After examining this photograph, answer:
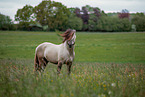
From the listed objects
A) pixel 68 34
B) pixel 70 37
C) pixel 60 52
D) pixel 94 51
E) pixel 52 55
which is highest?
pixel 68 34

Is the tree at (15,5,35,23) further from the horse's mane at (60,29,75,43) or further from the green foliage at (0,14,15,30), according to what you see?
the horse's mane at (60,29,75,43)

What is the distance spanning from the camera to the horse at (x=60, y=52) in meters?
6.97

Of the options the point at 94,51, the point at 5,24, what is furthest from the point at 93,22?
the point at 94,51

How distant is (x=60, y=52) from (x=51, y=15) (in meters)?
65.0

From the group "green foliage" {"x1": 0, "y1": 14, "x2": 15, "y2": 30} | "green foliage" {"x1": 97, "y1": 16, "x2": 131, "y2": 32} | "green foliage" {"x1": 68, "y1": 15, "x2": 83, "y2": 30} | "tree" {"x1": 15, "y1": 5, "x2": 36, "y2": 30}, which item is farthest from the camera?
"green foliage" {"x1": 97, "y1": 16, "x2": 131, "y2": 32}

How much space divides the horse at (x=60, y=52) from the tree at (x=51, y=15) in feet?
200

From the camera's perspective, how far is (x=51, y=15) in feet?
231

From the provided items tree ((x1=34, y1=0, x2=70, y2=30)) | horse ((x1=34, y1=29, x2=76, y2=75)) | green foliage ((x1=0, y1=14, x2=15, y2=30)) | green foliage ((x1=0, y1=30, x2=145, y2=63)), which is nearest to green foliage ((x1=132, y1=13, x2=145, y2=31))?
tree ((x1=34, y1=0, x2=70, y2=30))

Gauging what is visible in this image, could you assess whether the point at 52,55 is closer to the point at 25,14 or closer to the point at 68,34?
the point at 68,34

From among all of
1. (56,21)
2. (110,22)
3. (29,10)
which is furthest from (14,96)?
(110,22)

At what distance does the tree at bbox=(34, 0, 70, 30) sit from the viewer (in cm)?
6891

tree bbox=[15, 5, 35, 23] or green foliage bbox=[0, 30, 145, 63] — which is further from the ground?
tree bbox=[15, 5, 35, 23]

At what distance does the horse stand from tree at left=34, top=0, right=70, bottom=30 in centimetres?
6109

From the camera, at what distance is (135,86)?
4855 mm
